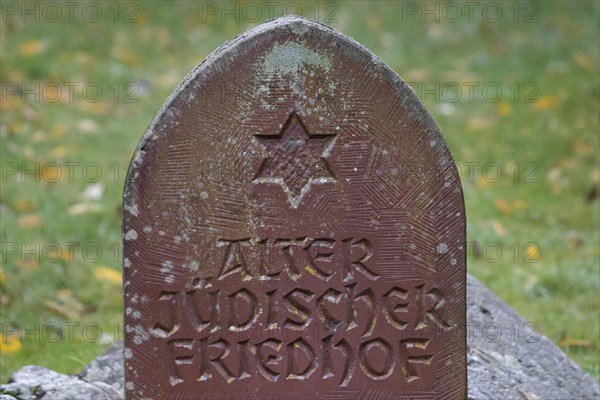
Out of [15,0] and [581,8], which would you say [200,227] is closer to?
[15,0]

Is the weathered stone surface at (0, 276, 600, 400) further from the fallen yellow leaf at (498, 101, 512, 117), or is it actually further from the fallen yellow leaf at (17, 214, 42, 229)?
the fallen yellow leaf at (498, 101, 512, 117)

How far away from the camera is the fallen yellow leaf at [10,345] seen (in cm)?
420

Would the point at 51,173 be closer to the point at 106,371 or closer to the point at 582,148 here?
the point at 106,371

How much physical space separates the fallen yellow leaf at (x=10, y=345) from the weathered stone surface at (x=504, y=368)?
29.9 inches

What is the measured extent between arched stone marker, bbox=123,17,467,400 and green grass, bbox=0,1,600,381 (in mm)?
1413

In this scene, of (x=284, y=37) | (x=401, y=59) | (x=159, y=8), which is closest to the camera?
(x=284, y=37)

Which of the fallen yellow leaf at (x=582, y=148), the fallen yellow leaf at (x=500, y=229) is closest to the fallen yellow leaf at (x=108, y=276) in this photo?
the fallen yellow leaf at (x=500, y=229)

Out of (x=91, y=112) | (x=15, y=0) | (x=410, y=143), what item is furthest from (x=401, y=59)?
(x=410, y=143)

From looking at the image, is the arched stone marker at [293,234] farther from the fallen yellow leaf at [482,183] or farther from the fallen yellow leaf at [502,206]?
the fallen yellow leaf at [482,183]

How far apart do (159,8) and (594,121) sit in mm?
4173

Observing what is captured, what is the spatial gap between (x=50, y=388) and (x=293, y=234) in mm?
1075

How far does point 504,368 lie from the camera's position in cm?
352

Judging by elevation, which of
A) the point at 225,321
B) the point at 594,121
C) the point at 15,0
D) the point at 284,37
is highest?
the point at 15,0

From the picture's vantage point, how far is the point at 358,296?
2732 millimetres
